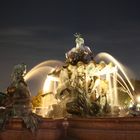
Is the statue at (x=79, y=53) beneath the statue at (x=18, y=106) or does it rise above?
above

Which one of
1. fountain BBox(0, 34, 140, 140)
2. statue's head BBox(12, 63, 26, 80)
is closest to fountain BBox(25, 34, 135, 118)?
fountain BBox(0, 34, 140, 140)

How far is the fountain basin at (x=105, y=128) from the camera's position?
10.3m

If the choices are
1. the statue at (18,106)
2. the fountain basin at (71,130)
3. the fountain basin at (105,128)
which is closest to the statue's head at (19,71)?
the statue at (18,106)

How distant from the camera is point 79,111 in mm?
17109

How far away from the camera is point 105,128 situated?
11.0 m

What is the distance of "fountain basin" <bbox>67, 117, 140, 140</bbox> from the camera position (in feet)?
33.7

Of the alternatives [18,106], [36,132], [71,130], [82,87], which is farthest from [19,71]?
[82,87]

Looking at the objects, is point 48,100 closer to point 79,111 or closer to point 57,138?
point 79,111

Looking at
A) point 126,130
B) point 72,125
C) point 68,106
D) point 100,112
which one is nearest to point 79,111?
point 68,106

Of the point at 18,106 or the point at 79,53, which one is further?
the point at 79,53

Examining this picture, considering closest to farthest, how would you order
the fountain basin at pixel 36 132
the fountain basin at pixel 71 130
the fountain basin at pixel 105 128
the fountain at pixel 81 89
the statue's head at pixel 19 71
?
the fountain basin at pixel 105 128
the fountain basin at pixel 71 130
the fountain basin at pixel 36 132
the statue's head at pixel 19 71
the fountain at pixel 81 89

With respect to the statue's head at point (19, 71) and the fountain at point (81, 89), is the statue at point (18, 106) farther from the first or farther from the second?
the fountain at point (81, 89)

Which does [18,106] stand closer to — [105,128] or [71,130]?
[71,130]

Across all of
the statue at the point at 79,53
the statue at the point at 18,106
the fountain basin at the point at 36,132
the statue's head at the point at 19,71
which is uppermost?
the statue at the point at 79,53
